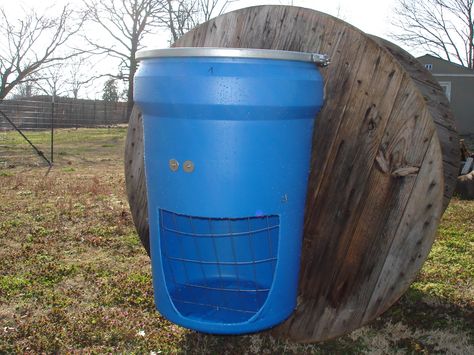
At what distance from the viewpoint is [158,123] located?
2.38 metres

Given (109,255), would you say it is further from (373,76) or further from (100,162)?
(100,162)

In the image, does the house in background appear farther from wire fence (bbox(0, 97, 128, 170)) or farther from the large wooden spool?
the large wooden spool

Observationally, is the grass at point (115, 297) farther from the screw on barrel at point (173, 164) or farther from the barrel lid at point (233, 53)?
the barrel lid at point (233, 53)

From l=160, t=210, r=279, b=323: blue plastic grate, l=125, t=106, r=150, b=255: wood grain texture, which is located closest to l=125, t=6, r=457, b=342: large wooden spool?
l=160, t=210, r=279, b=323: blue plastic grate

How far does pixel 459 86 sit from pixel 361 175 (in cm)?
2072

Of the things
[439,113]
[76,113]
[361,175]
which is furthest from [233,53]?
[76,113]

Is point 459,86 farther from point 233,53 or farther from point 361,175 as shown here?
point 233,53

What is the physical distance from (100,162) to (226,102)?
10.4 m

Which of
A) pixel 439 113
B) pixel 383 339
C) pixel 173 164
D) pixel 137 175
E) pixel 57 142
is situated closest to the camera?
pixel 173 164

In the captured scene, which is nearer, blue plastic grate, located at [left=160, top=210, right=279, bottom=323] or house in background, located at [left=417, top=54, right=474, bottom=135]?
blue plastic grate, located at [left=160, top=210, right=279, bottom=323]

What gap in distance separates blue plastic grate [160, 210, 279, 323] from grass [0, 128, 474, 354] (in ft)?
1.21

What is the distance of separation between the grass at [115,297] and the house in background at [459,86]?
1638 centimetres

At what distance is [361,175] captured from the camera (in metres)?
2.69

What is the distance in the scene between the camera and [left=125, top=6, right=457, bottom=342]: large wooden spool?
252 cm
